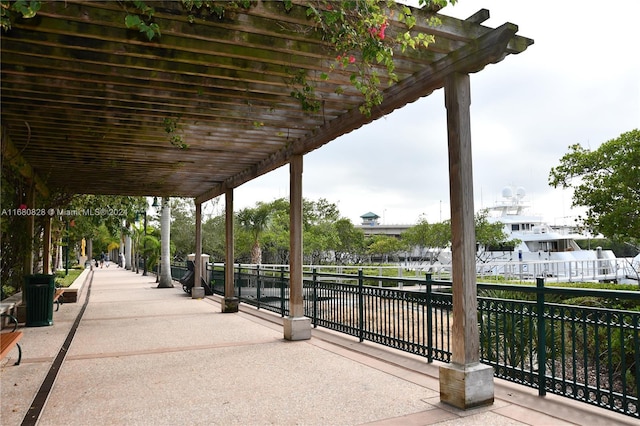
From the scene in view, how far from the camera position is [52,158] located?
878cm

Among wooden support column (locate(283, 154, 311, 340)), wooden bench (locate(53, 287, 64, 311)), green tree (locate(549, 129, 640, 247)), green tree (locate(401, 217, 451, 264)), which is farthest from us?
green tree (locate(401, 217, 451, 264))

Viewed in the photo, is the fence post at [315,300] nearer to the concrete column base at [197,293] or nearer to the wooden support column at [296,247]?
Answer: the wooden support column at [296,247]

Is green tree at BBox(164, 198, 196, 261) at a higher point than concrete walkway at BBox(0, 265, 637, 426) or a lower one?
higher

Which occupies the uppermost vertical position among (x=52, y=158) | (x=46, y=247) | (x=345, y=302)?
(x=52, y=158)

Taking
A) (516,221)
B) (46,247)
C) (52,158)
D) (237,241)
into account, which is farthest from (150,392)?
(516,221)

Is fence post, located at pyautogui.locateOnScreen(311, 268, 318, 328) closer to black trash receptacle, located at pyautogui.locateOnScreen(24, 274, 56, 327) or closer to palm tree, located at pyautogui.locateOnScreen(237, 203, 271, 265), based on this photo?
black trash receptacle, located at pyautogui.locateOnScreen(24, 274, 56, 327)

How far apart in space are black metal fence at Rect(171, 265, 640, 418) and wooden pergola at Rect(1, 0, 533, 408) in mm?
674

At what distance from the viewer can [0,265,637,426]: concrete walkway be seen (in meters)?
4.06

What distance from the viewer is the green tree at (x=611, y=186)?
1878 centimetres

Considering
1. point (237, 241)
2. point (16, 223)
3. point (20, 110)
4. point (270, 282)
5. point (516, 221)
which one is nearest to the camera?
point (20, 110)

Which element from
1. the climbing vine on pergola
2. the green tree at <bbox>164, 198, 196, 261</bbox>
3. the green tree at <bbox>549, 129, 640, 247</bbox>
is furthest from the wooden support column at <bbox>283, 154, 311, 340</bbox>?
the green tree at <bbox>164, 198, 196, 261</bbox>

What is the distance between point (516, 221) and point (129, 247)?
4262 centimetres

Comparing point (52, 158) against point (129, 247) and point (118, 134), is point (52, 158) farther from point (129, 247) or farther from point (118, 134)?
point (129, 247)

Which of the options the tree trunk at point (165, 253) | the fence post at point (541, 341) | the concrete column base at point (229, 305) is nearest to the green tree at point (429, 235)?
the tree trunk at point (165, 253)
